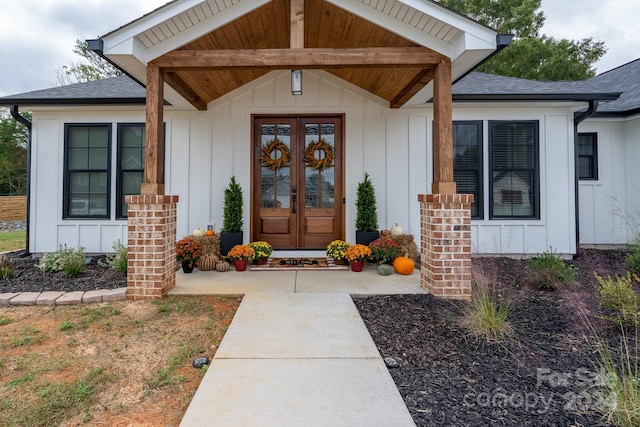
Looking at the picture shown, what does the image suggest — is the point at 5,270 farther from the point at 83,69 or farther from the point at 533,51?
the point at 83,69

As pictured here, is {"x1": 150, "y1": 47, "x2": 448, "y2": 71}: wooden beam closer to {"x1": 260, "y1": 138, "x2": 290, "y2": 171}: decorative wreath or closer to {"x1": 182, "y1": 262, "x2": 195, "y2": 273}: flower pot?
{"x1": 260, "y1": 138, "x2": 290, "y2": 171}: decorative wreath

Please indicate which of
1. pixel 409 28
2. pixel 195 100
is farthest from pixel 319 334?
pixel 195 100

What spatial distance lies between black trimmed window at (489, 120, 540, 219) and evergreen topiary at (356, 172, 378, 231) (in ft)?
7.14

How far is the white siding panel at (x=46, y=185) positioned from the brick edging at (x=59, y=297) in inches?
94.9

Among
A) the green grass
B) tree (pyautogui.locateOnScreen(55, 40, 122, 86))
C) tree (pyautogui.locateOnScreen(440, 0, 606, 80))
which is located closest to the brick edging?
the green grass

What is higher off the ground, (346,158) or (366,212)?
(346,158)

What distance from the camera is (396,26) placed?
3641mm

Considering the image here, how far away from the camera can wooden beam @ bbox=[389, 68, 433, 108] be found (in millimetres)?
4145

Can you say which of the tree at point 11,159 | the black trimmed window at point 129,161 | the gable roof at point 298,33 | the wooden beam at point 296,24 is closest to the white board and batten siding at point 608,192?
the gable roof at point 298,33

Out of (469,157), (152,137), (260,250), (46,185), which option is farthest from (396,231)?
(46,185)

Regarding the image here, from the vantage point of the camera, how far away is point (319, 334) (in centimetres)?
267

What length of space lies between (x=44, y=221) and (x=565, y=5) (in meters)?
21.9

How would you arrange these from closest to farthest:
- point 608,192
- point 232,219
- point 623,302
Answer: point 623,302
point 232,219
point 608,192

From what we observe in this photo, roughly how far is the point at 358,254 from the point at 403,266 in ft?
2.08
